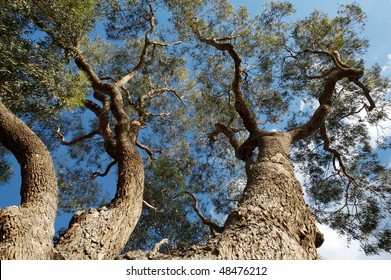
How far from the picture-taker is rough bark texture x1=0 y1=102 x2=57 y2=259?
95.3 inches

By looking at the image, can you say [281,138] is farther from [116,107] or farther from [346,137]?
[346,137]

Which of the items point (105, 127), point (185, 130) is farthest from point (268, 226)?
point (185, 130)

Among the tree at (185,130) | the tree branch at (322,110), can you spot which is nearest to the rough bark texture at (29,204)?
the tree at (185,130)

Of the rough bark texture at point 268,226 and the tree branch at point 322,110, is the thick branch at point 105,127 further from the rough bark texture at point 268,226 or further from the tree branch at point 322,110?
the tree branch at point 322,110

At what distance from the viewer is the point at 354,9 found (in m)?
9.15

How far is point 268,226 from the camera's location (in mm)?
2812

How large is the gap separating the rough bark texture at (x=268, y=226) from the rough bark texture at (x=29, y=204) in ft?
2.27

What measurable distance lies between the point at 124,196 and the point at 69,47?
105 inches

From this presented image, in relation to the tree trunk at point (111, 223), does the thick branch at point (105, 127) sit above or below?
above

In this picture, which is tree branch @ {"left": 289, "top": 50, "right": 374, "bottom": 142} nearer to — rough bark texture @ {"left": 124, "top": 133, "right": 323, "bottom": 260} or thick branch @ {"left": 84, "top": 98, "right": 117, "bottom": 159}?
rough bark texture @ {"left": 124, "top": 133, "right": 323, "bottom": 260}

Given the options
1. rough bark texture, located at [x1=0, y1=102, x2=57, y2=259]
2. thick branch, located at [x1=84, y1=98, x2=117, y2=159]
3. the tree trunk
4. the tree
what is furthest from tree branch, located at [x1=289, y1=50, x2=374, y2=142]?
rough bark texture, located at [x1=0, y1=102, x2=57, y2=259]

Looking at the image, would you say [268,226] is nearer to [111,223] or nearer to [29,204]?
[111,223]

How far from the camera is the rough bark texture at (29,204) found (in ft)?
7.94
